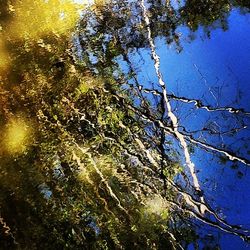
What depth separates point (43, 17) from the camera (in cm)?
629

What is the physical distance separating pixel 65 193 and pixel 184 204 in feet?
4.07

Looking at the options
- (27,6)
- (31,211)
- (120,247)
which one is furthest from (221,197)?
(27,6)

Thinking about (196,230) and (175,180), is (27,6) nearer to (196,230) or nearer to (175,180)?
(175,180)

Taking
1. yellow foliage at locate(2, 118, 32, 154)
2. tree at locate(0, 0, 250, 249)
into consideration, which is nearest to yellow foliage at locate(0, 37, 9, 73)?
tree at locate(0, 0, 250, 249)

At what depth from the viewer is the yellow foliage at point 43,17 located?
5.99 metres

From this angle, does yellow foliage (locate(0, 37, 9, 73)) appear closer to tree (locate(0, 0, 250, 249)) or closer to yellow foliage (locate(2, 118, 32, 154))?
tree (locate(0, 0, 250, 249))

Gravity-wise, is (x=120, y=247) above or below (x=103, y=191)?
below

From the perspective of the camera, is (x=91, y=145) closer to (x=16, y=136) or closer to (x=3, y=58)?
(x=16, y=136)

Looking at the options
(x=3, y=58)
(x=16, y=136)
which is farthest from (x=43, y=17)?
(x=16, y=136)

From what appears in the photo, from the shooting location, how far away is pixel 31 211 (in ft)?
13.5

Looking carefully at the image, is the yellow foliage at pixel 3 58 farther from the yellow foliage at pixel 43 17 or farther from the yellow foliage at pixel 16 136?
the yellow foliage at pixel 16 136

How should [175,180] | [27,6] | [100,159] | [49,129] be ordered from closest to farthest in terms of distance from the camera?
[175,180], [100,159], [49,129], [27,6]

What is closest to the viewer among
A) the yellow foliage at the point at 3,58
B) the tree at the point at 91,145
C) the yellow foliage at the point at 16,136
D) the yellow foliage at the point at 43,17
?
the tree at the point at 91,145

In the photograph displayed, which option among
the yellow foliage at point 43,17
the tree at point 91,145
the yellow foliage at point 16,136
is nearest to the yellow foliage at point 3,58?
the tree at point 91,145
